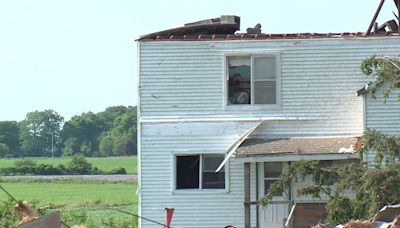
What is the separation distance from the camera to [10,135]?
363ft

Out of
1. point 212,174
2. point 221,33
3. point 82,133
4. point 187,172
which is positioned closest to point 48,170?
point 82,133

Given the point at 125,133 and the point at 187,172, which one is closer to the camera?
the point at 187,172

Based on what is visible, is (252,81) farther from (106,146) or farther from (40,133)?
(106,146)

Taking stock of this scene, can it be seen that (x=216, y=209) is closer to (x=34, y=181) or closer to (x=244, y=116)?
(x=244, y=116)

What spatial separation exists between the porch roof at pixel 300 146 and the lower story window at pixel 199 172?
1115mm

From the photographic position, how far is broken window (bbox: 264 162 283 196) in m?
30.0

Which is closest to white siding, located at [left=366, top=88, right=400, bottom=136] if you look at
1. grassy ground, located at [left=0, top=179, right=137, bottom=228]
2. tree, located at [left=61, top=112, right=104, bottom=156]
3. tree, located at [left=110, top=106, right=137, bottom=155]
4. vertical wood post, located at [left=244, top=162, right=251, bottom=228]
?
vertical wood post, located at [left=244, top=162, right=251, bottom=228]

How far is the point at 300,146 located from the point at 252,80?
204cm

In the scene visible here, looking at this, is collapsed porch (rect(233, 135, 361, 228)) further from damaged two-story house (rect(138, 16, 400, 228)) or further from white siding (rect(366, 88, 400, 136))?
white siding (rect(366, 88, 400, 136))

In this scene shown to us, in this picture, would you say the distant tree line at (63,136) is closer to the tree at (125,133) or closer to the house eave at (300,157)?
the tree at (125,133)

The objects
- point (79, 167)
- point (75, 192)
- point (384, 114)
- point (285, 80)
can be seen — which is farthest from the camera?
point (79, 167)

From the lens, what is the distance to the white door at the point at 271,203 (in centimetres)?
2927

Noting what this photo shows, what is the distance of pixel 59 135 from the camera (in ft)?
365

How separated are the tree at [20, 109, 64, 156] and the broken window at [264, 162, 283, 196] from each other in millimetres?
78671
